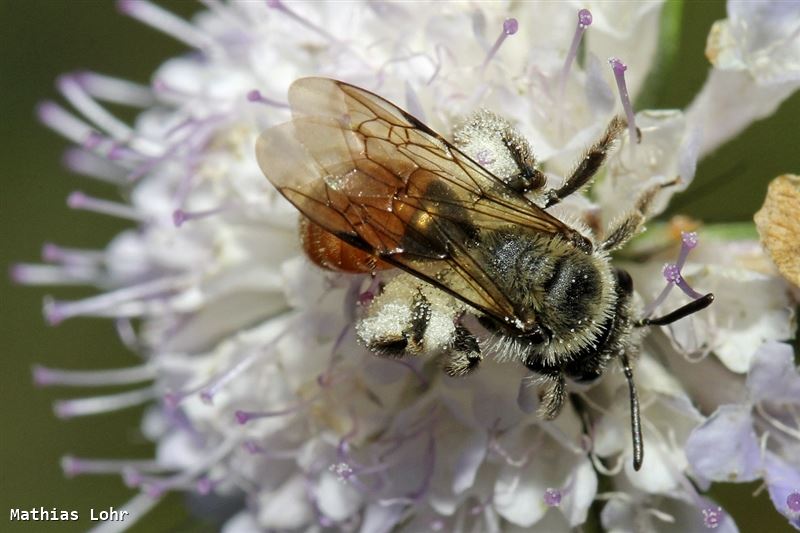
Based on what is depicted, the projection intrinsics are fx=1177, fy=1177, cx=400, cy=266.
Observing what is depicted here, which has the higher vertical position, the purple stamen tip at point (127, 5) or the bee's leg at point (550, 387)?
the purple stamen tip at point (127, 5)

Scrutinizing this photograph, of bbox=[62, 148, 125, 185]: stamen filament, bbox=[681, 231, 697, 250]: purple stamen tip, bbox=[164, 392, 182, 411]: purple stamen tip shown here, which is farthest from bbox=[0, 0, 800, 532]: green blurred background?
bbox=[681, 231, 697, 250]: purple stamen tip

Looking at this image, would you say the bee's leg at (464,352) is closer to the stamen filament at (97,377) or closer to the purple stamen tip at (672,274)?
the purple stamen tip at (672,274)

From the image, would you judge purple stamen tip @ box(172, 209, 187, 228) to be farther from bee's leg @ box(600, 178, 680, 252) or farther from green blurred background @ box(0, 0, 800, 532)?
green blurred background @ box(0, 0, 800, 532)

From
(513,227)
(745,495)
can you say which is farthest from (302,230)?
(745,495)

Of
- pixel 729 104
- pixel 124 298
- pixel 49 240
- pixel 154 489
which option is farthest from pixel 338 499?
pixel 49 240

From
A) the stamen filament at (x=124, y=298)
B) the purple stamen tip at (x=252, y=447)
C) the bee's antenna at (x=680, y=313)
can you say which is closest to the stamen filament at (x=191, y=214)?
the stamen filament at (x=124, y=298)

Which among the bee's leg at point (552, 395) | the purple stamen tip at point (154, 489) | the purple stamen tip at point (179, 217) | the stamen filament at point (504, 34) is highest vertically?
the stamen filament at point (504, 34)

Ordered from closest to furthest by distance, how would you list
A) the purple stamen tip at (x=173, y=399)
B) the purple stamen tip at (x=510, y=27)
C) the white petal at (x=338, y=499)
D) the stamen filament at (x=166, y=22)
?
the purple stamen tip at (x=510, y=27)
the white petal at (x=338, y=499)
the purple stamen tip at (x=173, y=399)
the stamen filament at (x=166, y=22)
